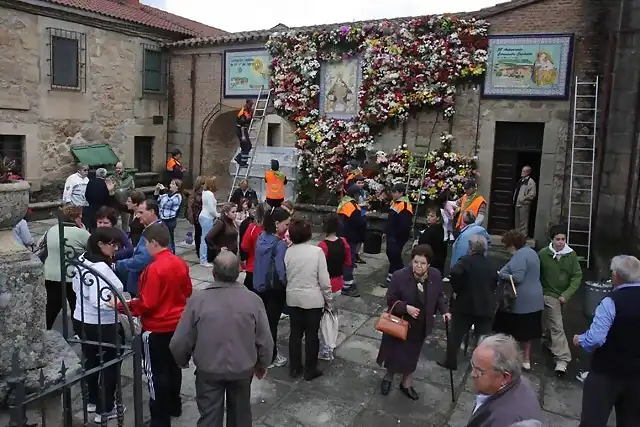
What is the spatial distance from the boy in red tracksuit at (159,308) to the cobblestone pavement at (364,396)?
0.44m

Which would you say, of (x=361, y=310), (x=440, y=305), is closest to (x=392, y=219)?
(x=361, y=310)

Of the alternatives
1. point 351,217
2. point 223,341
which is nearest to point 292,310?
point 223,341

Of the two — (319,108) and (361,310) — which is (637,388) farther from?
(319,108)

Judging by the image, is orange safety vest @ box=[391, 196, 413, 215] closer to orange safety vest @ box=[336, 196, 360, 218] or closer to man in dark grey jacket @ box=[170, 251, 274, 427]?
orange safety vest @ box=[336, 196, 360, 218]

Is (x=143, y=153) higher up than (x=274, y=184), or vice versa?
(x=143, y=153)

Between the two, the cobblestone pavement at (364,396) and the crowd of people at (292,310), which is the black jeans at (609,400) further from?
the cobblestone pavement at (364,396)

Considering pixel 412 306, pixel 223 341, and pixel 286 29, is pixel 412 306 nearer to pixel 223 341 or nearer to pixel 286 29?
pixel 223 341

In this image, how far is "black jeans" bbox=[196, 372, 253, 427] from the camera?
358 cm

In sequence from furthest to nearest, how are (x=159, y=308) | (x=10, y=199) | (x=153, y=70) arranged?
(x=153, y=70) → (x=159, y=308) → (x=10, y=199)

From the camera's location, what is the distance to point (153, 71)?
15.7 metres

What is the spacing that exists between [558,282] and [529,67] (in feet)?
22.0

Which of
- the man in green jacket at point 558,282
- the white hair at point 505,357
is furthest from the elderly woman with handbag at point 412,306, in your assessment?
the white hair at point 505,357

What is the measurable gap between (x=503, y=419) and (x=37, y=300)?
8.38 feet

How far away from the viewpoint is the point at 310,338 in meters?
5.21
